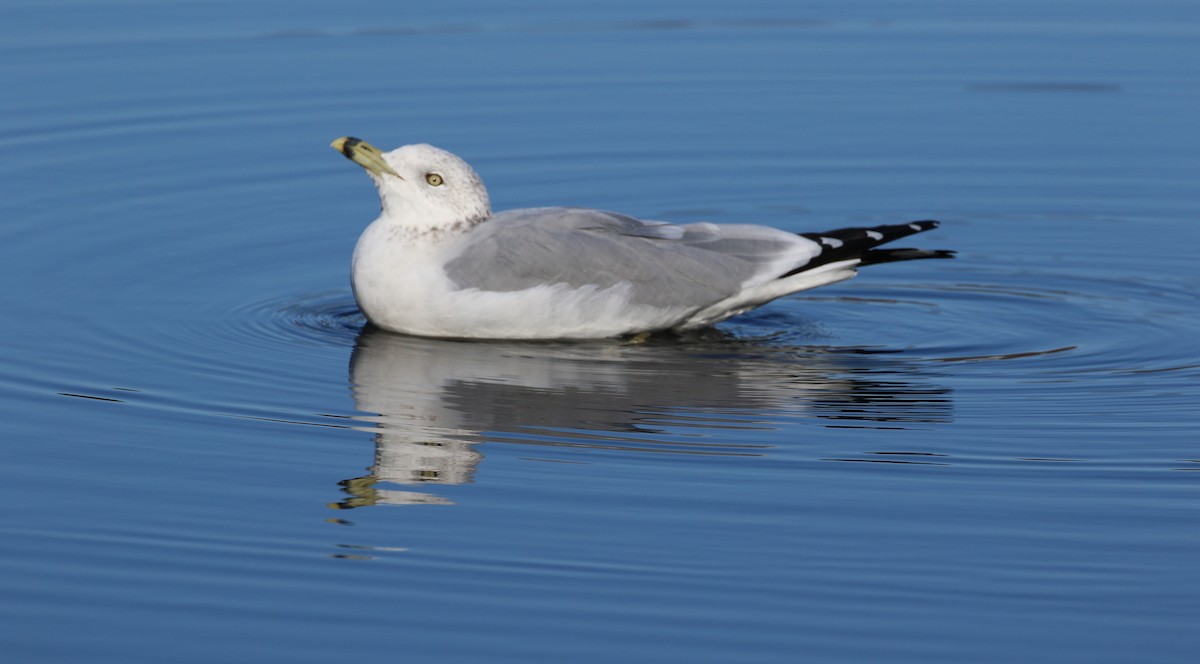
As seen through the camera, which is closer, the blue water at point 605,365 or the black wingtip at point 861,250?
the blue water at point 605,365

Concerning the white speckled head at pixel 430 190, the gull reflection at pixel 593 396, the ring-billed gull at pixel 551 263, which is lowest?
the gull reflection at pixel 593 396

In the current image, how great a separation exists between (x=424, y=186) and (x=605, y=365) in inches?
60.0

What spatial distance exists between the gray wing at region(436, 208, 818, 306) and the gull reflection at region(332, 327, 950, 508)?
1.07 ft

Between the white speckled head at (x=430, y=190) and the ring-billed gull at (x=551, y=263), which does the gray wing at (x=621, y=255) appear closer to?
the ring-billed gull at (x=551, y=263)

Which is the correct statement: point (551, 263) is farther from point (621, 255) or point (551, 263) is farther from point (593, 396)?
point (593, 396)

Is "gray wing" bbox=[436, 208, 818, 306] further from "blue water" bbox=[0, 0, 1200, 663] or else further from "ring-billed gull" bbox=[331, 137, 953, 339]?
"blue water" bbox=[0, 0, 1200, 663]

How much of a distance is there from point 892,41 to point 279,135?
5849 millimetres

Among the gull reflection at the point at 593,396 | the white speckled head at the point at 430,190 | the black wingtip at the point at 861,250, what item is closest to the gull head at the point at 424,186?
the white speckled head at the point at 430,190

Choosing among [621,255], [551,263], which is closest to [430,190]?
[551,263]

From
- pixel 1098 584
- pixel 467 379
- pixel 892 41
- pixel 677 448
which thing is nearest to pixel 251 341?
pixel 467 379

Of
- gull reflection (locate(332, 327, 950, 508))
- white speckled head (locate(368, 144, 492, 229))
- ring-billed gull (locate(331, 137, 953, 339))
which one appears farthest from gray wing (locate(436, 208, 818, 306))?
gull reflection (locate(332, 327, 950, 508))

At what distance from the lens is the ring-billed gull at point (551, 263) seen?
1029cm

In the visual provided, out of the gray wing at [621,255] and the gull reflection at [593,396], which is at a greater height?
the gray wing at [621,255]

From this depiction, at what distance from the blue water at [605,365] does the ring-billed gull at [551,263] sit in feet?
0.65
